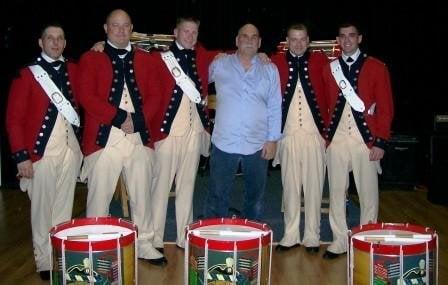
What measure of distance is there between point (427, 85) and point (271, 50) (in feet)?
5.92

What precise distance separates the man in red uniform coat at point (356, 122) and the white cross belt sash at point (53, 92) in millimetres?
1588

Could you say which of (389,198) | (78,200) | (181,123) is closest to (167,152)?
(181,123)

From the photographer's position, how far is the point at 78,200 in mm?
5418

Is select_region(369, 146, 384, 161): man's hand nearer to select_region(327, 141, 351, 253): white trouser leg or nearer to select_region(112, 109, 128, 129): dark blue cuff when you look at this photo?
select_region(327, 141, 351, 253): white trouser leg

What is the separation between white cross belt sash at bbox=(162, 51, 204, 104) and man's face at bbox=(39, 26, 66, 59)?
2.09ft

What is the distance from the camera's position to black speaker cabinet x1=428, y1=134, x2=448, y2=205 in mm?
5270

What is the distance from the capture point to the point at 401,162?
5.97 meters

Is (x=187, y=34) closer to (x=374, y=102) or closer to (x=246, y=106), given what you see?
(x=246, y=106)

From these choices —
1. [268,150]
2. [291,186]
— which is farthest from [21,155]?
[291,186]

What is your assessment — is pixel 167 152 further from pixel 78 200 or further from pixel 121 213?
pixel 78 200

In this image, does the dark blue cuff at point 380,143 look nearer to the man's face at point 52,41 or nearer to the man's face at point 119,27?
the man's face at point 119,27

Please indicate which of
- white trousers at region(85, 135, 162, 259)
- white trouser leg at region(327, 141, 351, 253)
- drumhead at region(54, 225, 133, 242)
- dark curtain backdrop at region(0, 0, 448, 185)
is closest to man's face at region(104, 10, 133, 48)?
white trousers at region(85, 135, 162, 259)

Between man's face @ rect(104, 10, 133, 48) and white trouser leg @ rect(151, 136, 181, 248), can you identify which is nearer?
man's face @ rect(104, 10, 133, 48)

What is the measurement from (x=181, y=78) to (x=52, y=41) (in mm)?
782
